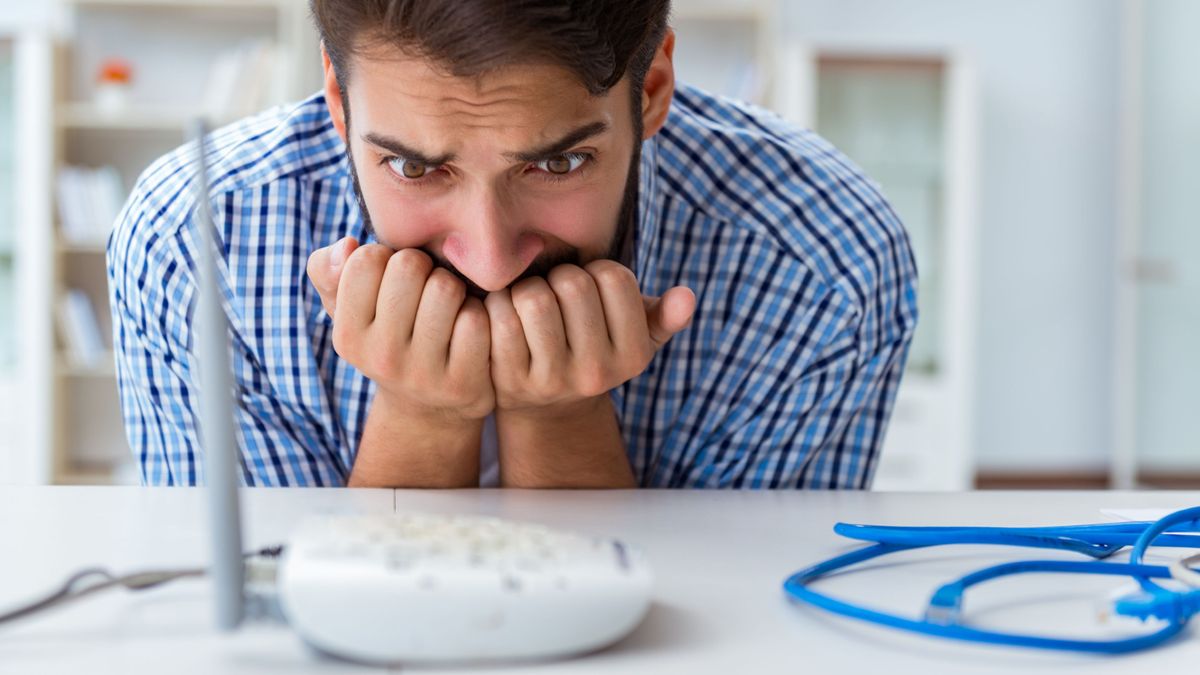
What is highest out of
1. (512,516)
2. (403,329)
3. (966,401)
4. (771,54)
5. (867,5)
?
(867,5)

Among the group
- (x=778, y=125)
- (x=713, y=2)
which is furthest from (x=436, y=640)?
(x=713, y=2)

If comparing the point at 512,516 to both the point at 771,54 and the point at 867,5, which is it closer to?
the point at 771,54

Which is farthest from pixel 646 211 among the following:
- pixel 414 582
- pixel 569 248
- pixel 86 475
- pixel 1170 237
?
pixel 1170 237

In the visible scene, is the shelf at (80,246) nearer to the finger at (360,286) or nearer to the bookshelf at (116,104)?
the bookshelf at (116,104)

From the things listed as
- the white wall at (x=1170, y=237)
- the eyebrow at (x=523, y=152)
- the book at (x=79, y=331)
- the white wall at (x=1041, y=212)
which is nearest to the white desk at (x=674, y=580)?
the eyebrow at (x=523, y=152)

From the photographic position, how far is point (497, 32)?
802 millimetres

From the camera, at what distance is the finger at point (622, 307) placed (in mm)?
910

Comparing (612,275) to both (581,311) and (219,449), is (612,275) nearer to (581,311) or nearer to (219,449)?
(581,311)

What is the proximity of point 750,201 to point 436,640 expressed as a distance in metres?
0.82

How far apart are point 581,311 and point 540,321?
34 millimetres

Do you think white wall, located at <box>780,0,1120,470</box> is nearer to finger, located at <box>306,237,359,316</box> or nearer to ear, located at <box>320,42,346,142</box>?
ear, located at <box>320,42,346,142</box>

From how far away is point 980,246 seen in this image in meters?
4.20

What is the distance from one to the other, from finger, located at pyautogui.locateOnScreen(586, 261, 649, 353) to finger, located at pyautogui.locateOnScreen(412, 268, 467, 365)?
0.11 metres

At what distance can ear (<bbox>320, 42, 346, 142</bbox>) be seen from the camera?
1.00 m
